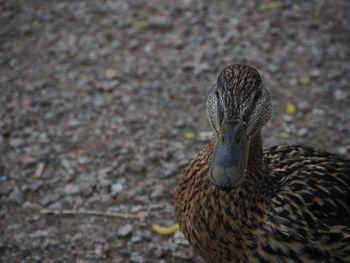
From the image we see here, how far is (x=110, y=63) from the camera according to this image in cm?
568

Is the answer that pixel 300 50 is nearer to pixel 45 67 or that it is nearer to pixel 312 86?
pixel 312 86

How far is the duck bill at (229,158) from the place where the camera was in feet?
7.82

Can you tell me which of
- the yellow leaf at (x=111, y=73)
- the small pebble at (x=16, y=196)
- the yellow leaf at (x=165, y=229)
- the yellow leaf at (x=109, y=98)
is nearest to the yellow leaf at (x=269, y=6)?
the yellow leaf at (x=111, y=73)

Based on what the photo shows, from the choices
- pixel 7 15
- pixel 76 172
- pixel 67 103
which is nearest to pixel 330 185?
pixel 76 172

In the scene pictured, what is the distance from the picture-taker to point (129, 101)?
520 cm

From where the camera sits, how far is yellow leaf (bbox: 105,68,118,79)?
18.0 feet

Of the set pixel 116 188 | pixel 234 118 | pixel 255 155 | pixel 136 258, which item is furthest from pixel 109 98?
pixel 234 118

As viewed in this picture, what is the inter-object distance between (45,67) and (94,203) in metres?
2.03

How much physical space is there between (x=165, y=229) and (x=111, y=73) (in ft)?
7.07

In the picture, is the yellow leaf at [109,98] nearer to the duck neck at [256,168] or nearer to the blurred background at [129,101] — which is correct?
the blurred background at [129,101]

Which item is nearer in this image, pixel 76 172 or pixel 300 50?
pixel 76 172

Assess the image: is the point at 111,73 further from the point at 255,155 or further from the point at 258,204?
the point at 258,204

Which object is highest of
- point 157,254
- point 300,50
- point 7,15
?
point 7,15

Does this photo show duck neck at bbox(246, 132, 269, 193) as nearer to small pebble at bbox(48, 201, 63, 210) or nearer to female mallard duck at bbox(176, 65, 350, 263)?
female mallard duck at bbox(176, 65, 350, 263)
